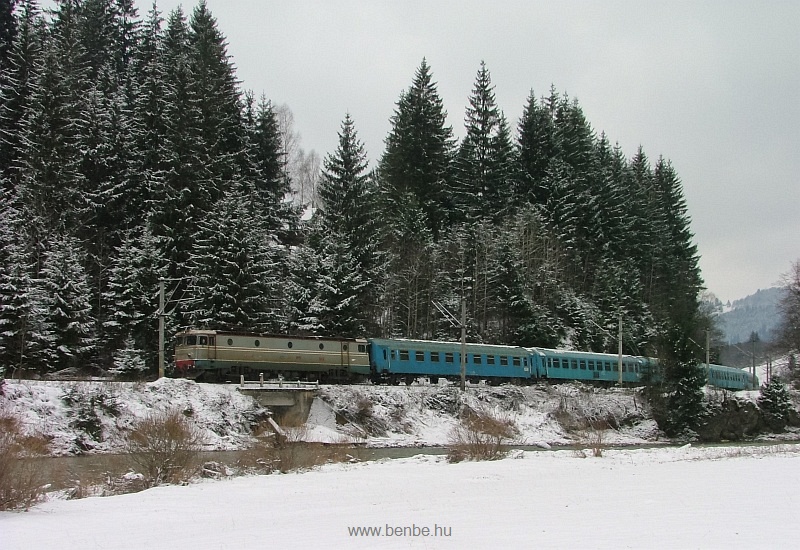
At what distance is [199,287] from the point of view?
140 ft

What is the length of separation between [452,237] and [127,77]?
3192 cm

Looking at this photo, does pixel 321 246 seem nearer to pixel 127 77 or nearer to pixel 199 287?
pixel 199 287

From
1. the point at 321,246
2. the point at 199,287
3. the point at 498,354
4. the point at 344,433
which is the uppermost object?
the point at 321,246

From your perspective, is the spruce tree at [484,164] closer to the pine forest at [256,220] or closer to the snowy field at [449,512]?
the pine forest at [256,220]

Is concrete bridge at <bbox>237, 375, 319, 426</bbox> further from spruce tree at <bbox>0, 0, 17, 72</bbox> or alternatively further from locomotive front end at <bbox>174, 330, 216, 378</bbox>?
spruce tree at <bbox>0, 0, 17, 72</bbox>

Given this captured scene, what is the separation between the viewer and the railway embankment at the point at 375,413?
95.1 ft

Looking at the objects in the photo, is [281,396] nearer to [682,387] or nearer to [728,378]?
[682,387]

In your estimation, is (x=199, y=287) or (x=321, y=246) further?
(x=321, y=246)

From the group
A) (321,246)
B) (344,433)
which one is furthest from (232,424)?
(321,246)

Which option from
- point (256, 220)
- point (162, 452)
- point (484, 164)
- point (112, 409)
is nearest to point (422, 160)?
point (484, 164)

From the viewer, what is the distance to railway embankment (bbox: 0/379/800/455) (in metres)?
29.0

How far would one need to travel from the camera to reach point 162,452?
18.6 m

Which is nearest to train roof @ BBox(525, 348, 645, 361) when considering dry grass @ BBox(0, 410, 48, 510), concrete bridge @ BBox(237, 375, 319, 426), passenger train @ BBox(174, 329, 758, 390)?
passenger train @ BBox(174, 329, 758, 390)

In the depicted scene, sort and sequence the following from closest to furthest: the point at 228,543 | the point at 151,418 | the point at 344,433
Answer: the point at 228,543, the point at 151,418, the point at 344,433
